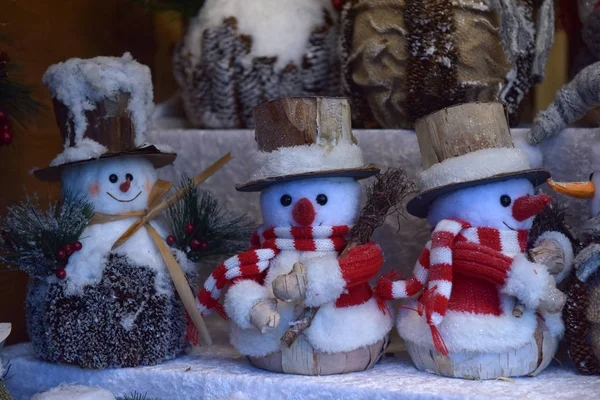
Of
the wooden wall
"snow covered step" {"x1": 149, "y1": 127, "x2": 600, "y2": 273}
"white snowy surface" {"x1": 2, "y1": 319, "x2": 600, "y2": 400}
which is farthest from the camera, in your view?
the wooden wall

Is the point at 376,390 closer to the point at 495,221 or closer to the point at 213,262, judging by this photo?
the point at 495,221

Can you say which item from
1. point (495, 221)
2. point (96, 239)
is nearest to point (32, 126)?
point (96, 239)

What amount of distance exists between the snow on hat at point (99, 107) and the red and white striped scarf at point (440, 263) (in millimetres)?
419

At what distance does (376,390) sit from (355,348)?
8 centimetres

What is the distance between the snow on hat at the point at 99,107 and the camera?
1.13 m

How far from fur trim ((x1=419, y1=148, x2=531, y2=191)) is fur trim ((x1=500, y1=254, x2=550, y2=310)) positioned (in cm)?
12

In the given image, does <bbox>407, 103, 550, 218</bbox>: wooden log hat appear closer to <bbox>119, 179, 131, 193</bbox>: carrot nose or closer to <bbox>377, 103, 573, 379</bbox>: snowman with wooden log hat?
Answer: <bbox>377, 103, 573, 379</bbox>: snowman with wooden log hat

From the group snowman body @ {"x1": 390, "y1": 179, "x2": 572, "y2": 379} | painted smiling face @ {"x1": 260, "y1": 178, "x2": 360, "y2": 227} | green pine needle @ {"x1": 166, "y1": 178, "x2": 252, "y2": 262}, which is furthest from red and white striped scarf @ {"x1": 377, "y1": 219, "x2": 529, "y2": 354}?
A: green pine needle @ {"x1": 166, "y1": 178, "x2": 252, "y2": 262}

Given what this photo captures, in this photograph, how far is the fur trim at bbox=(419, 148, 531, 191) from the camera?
99cm

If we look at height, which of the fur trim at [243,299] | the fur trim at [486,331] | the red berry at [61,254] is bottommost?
the fur trim at [486,331]

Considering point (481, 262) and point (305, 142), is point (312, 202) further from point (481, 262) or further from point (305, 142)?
point (481, 262)

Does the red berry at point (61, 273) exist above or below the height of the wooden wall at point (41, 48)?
below

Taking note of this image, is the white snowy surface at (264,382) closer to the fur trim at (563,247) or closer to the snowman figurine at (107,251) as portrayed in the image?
the snowman figurine at (107,251)

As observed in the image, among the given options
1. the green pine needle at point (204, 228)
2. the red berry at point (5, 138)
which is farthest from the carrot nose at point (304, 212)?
the red berry at point (5, 138)
